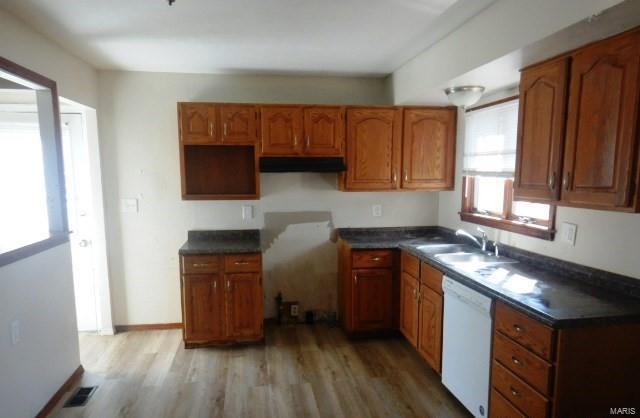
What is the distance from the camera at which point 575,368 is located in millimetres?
1549

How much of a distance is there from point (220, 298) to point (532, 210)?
2566 millimetres

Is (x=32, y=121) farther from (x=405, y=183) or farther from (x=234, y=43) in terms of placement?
(x=405, y=183)

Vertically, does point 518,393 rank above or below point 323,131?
below

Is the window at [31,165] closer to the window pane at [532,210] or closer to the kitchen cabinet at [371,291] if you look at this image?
the kitchen cabinet at [371,291]

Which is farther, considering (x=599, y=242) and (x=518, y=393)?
(x=599, y=242)

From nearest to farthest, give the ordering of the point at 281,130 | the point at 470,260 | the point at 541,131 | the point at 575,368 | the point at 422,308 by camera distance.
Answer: the point at 575,368 < the point at 541,131 < the point at 470,260 < the point at 422,308 < the point at 281,130

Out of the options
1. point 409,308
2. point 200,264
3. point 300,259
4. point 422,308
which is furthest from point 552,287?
point 200,264

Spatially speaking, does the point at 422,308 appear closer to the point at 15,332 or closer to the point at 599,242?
the point at 599,242

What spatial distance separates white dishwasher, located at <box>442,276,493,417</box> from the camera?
198cm

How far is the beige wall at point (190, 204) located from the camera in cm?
325

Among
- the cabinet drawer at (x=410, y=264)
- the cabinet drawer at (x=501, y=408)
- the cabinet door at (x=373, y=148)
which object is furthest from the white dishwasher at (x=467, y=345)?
the cabinet door at (x=373, y=148)

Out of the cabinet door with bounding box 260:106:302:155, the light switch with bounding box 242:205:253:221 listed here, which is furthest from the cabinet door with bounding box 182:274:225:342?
the cabinet door with bounding box 260:106:302:155

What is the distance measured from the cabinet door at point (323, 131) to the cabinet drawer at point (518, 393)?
2.07 m

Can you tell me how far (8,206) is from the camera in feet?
9.18
